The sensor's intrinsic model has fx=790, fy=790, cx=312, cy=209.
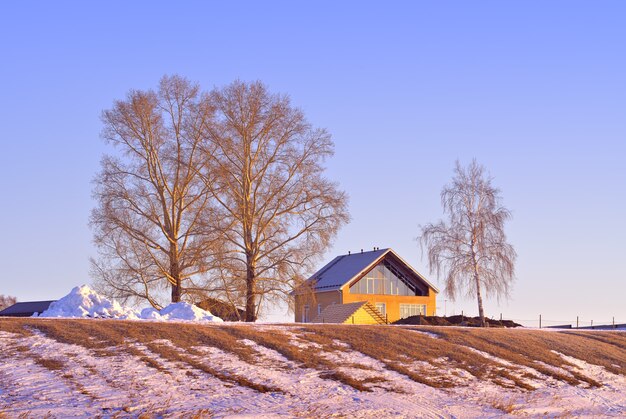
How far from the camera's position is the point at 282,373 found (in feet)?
75.5

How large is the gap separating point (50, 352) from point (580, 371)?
18816mm

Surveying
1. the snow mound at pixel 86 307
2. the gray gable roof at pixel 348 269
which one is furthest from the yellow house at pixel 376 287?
the snow mound at pixel 86 307

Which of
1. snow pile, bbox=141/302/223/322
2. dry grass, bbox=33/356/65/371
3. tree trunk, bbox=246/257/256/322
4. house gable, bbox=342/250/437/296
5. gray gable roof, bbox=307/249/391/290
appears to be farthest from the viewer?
house gable, bbox=342/250/437/296

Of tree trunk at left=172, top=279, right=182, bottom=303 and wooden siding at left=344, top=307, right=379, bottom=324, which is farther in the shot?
wooden siding at left=344, top=307, right=379, bottom=324

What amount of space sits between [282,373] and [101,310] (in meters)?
14.0

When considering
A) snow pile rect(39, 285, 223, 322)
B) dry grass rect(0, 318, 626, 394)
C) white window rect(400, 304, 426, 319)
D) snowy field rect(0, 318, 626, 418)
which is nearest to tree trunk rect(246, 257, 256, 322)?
snow pile rect(39, 285, 223, 322)

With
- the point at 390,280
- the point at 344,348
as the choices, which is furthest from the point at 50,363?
the point at 390,280

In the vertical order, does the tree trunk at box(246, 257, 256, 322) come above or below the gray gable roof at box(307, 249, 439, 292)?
below

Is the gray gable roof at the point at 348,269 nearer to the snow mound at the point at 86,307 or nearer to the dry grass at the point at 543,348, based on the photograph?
the dry grass at the point at 543,348

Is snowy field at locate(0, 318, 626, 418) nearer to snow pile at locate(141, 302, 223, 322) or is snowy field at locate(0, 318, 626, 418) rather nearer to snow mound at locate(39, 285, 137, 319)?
snow pile at locate(141, 302, 223, 322)

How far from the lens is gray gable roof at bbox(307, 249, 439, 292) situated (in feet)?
205

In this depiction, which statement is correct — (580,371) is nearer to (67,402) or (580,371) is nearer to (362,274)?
(67,402)

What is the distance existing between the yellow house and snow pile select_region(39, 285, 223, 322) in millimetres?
24178

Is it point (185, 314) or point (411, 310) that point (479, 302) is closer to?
point (411, 310)
